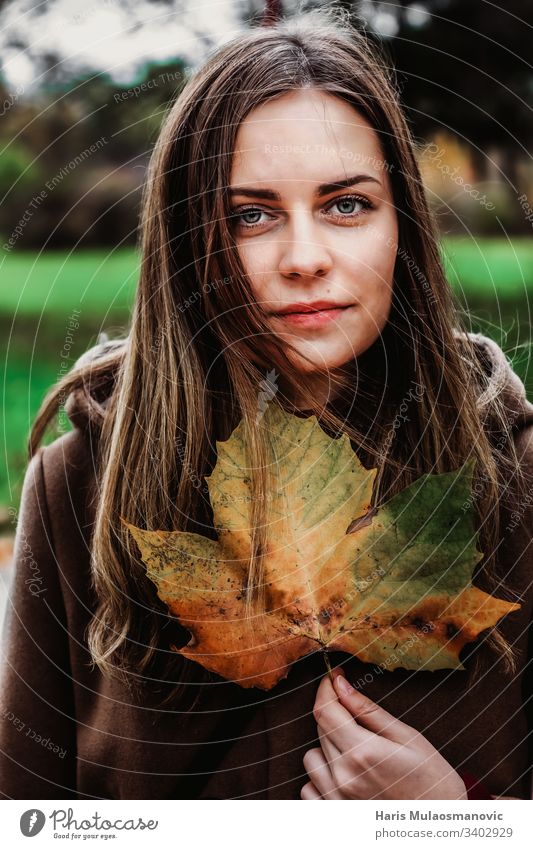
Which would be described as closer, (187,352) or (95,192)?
(187,352)

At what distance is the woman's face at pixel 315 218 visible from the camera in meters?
0.76

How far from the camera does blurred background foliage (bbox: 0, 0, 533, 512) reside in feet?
3.00

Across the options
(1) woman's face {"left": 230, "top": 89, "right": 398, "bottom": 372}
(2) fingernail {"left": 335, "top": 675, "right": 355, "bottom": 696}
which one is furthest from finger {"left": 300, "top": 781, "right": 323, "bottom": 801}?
(1) woman's face {"left": 230, "top": 89, "right": 398, "bottom": 372}

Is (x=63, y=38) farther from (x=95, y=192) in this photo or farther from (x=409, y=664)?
(x=409, y=664)

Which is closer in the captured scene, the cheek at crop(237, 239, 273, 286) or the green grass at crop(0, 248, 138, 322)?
the cheek at crop(237, 239, 273, 286)

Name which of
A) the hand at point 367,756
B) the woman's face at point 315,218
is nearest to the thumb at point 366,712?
the hand at point 367,756

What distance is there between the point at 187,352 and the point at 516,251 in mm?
420

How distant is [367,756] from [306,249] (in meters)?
0.49

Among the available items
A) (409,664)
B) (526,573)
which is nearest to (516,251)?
(526,573)

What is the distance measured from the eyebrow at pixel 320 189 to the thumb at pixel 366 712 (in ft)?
1.51

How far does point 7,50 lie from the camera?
3.10 feet

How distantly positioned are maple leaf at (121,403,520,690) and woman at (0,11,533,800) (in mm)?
22

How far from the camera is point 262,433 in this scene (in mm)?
831

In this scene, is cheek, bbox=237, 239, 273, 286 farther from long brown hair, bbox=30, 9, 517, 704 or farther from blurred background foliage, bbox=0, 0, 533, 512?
blurred background foliage, bbox=0, 0, 533, 512
